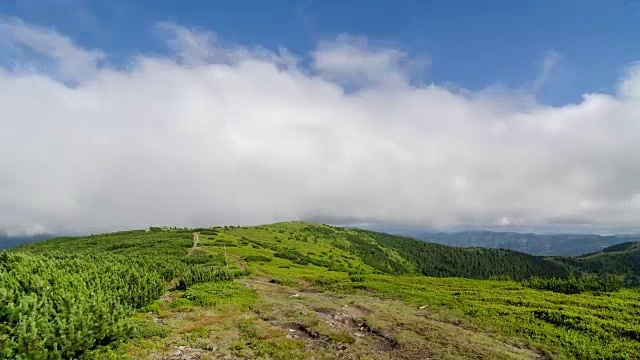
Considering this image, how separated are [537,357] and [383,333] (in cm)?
1006

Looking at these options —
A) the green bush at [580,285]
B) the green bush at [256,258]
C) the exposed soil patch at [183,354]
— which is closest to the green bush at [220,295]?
the exposed soil patch at [183,354]

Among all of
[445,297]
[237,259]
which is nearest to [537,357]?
[445,297]

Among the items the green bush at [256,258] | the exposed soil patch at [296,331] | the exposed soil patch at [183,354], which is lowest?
the green bush at [256,258]

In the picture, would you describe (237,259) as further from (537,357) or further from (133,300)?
(537,357)

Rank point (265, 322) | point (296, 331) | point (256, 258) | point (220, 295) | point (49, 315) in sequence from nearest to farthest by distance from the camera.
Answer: point (49, 315) < point (296, 331) < point (265, 322) < point (220, 295) < point (256, 258)

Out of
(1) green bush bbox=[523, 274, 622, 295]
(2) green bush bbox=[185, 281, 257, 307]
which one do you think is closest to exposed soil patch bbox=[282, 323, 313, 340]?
(2) green bush bbox=[185, 281, 257, 307]

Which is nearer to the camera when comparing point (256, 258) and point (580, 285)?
point (580, 285)

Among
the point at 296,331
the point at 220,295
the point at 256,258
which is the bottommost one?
the point at 256,258

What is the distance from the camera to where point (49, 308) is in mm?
15055

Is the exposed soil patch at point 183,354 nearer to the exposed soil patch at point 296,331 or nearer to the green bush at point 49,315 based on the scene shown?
the green bush at point 49,315

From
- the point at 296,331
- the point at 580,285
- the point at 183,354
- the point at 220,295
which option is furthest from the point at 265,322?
the point at 580,285

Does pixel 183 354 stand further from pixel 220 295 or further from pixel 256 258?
pixel 256 258

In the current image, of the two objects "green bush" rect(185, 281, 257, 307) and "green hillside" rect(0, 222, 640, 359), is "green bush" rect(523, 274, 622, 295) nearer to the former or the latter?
"green hillside" rect(0, 222, 640, 359)

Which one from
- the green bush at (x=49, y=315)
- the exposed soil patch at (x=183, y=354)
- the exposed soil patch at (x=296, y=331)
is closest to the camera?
the green bush at (x=49, y=315)
